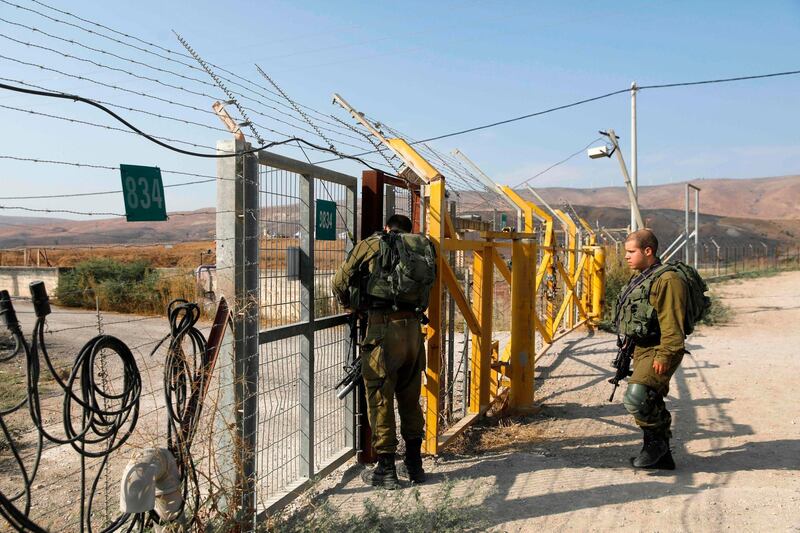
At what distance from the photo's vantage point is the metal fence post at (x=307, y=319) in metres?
3.79

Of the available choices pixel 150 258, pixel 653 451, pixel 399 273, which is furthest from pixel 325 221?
pixel 150 258

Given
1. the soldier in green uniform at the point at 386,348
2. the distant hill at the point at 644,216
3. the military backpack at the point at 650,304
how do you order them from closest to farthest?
the soldier in green uniform at the point at 386,348, the military backpack at the point at 650,304, the distant hill at the point at 644,216

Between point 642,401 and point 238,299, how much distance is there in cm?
284

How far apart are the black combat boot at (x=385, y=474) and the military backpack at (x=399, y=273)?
974 mm

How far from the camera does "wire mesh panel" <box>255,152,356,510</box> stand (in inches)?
136

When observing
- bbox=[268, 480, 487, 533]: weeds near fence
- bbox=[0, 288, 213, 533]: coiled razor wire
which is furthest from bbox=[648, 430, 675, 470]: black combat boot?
bbox=[0, 288, 213, 533]: coiled razor wire

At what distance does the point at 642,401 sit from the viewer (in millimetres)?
4340

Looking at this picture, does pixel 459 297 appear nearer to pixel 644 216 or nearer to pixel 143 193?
pixel 143 193

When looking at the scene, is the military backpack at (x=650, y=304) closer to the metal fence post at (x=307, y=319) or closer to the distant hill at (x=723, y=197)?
the metal fence post at (x=307, y=319)

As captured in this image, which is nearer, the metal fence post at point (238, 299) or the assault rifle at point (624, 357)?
the metal fence post at point (238, 299)

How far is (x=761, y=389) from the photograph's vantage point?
7.11 m

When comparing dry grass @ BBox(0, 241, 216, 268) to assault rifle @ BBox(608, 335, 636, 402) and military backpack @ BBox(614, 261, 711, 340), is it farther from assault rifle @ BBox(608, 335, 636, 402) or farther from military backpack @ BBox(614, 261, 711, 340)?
military backpack @ BBox(614, 261, 711, 340)

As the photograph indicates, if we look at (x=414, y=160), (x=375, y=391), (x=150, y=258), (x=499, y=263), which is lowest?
(x=375, y=391)

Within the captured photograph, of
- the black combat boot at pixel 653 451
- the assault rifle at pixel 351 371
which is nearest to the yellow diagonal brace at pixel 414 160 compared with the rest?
the assault rifle at pixel 351 371
